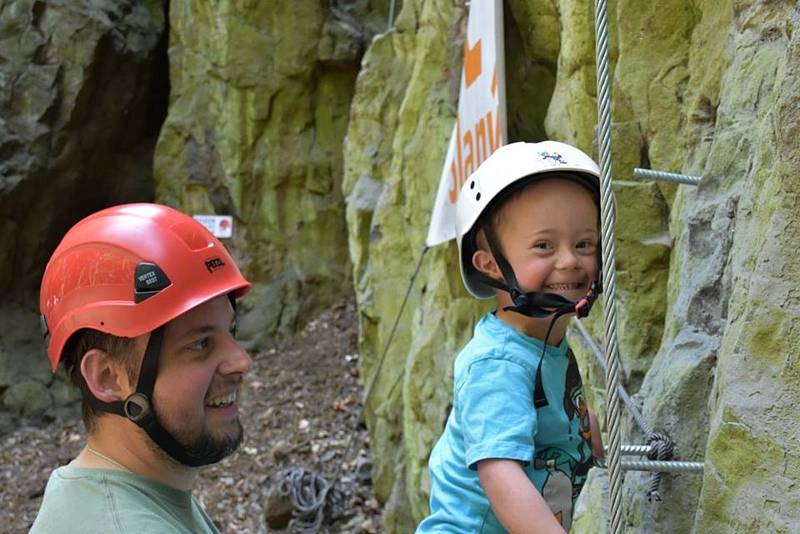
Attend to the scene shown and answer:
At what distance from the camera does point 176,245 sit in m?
1.73

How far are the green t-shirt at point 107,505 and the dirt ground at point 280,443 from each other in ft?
18.2

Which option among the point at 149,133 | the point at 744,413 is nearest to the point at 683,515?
the point at 744,413

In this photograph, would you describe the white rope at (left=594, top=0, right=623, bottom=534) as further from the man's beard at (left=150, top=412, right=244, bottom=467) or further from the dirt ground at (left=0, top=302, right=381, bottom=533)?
the dirt ground at (left=0, top=302, right=381, bottom=533)

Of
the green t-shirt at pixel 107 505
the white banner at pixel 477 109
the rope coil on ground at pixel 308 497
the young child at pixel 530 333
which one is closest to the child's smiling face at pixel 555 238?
the young child at pixel 530 333

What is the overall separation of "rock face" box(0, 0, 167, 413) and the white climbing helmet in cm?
910

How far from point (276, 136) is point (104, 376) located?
9.26 metres

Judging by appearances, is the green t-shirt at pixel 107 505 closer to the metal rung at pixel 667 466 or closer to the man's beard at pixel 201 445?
the man's beard at pixel 201 445

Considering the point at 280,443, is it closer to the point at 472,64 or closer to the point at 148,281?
the point at 472,64

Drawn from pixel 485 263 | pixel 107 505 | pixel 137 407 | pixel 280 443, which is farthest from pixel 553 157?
pixel 280 443

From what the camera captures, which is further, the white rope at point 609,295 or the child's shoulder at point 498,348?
the child's shoulder at point 498,348

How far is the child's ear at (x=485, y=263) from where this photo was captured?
2.13 meters

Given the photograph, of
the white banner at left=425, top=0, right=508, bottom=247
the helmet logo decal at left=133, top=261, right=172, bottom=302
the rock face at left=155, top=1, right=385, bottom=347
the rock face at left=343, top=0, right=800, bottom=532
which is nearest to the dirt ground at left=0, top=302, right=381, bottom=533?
the rock face at left=155, top=1, right=385, bottom=347

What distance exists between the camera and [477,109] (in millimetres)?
4367

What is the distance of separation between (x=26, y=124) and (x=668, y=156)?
30.2 ft
